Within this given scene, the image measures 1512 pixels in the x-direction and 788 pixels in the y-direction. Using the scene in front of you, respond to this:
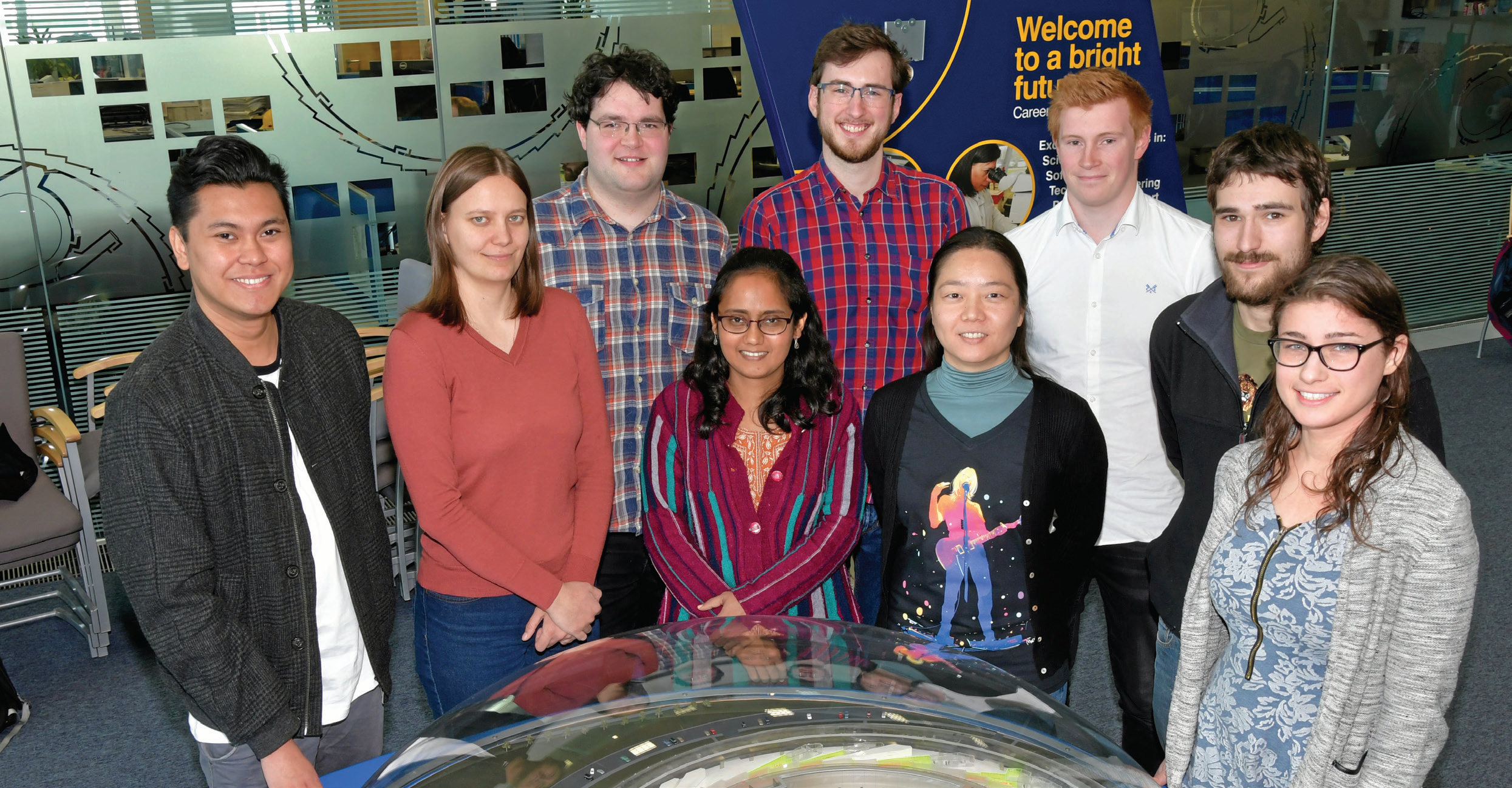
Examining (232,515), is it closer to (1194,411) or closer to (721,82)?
(1194,411)

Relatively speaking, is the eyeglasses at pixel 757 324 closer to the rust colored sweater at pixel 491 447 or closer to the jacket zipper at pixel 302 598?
the rust colored sweater at pixel 491 447

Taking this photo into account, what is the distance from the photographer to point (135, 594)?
156 centimetres

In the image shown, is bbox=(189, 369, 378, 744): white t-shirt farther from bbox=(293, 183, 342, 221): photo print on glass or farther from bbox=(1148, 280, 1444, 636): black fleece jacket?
bbox=(293, 183, 342, 221): photo print on glass

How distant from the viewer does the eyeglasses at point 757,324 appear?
2.22 m

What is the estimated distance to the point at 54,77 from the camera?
4285 millimetres

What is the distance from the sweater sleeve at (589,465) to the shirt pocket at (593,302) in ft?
0.81

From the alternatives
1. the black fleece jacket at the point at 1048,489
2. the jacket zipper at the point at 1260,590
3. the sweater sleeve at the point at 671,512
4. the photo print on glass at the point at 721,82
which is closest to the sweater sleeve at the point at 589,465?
the sweater sleeve at the point at 671,512

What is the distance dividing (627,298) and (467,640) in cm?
85

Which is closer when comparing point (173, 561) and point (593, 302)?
point (173, 561)

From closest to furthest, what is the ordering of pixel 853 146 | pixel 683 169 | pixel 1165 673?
pixel 1165 673 < pixel 853 146 < pixel 683 169

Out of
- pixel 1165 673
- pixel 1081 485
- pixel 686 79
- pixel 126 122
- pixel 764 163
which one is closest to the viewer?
pixel 1165 673

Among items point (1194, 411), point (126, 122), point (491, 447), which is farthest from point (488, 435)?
point (126, 122)

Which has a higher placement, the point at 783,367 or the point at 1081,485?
the point at 783,367

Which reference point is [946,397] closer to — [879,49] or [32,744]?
[879,49]
